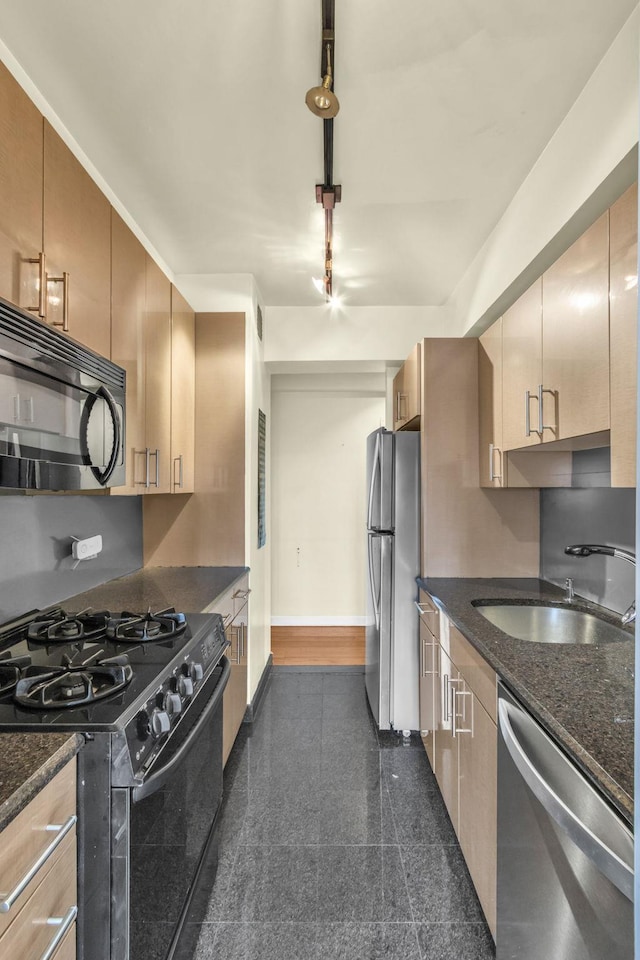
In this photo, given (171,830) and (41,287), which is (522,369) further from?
(171,830)

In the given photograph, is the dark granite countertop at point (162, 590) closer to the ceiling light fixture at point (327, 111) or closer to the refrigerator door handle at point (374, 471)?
the refrigerator door handle at point (374, 471)

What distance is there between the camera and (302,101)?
1.68 meters

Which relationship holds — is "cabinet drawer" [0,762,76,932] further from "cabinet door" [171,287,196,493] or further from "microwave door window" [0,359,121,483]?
"cabinet door" [171,287,196,493]

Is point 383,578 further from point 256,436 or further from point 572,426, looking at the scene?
point 572,426

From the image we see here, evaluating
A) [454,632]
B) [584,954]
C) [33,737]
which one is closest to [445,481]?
[454,632]

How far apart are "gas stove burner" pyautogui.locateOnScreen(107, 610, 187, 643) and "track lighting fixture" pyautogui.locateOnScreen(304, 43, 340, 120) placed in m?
1.68

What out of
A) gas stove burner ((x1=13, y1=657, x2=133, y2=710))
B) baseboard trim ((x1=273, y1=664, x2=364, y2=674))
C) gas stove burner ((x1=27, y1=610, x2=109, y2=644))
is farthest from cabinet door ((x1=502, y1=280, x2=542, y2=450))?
baseboard trim ((x1=273, y1=664, x2=364, y2=674))

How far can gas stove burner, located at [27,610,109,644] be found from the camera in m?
1.55

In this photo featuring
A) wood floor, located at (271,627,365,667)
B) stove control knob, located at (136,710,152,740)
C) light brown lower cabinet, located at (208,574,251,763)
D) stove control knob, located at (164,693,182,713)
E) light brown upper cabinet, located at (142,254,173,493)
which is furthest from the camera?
wood floor, located at (271,627,365,667)

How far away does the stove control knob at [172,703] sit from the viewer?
4.20 ft

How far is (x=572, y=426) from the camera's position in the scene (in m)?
1.55

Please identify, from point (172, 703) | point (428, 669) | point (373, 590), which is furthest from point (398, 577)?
point (172, 703)

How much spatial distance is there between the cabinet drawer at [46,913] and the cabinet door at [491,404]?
2009mm

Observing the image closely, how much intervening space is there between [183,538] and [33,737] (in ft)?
6.44
